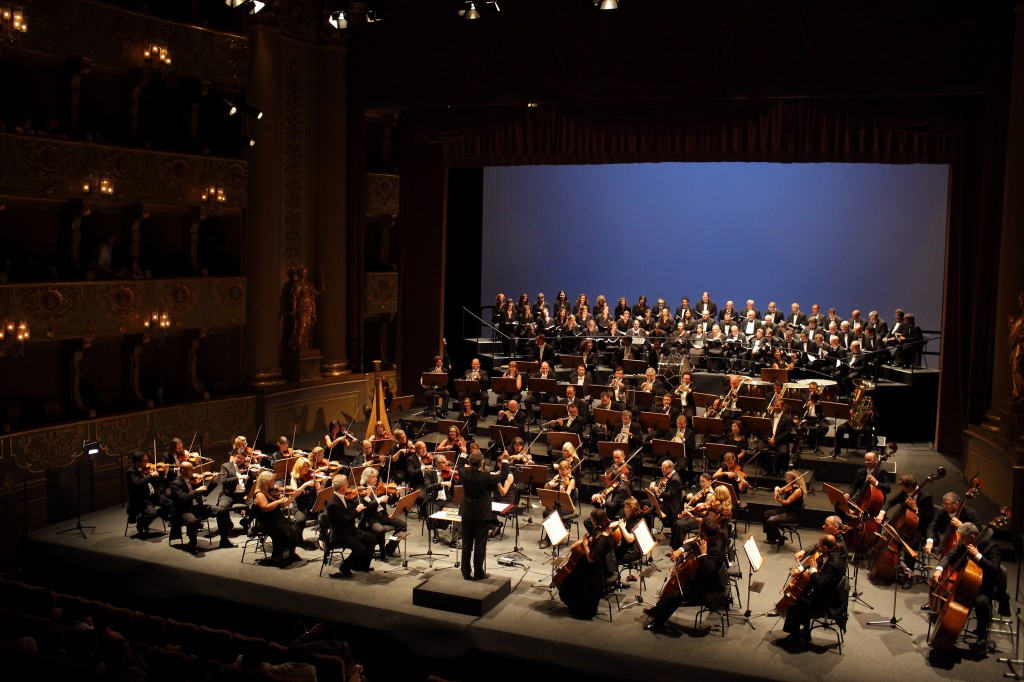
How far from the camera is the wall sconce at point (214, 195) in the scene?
13.8m

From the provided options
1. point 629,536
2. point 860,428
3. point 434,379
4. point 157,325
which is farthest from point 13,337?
point 860,428

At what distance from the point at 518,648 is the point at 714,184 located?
47.1ft

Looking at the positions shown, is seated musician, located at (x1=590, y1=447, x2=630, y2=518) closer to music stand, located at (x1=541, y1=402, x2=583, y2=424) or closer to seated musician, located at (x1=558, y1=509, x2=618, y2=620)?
seated musician, located at (x1=558, y1=509, x2=618, y2=620)

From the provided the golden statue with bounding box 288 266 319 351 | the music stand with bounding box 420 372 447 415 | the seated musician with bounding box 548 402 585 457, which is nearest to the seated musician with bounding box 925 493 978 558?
the seated musician with bounding box 548 402 585 457

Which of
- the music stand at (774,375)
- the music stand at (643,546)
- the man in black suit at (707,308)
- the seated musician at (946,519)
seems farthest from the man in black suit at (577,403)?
the man in black suit at (707,308)

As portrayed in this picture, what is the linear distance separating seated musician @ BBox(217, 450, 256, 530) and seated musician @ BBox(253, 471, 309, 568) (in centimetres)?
74

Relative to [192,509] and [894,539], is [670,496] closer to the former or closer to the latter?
[894,539]

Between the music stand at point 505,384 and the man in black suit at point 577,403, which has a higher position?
the music stand at point 505,384

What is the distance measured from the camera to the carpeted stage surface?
8.34 m

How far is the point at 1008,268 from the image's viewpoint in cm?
1237

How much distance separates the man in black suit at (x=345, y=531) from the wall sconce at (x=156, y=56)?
6.44 meters

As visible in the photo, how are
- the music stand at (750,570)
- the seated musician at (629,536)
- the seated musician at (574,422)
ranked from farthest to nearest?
1. the seated musician at (574,422)
2. the seated musician at (629,536)
3. the music stand at (750,570)

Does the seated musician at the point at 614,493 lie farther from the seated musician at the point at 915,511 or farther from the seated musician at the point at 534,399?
the seated musician at the point at 534,399

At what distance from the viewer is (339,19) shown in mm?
14141
